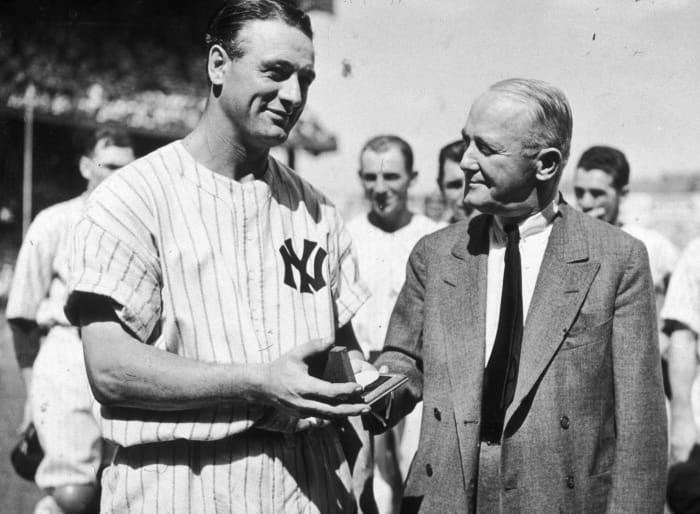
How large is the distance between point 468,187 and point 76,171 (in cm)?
1251

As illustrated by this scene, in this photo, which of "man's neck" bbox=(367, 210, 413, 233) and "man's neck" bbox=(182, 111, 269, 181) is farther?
"man's neck" bbox=(367, 210, 413, 233)

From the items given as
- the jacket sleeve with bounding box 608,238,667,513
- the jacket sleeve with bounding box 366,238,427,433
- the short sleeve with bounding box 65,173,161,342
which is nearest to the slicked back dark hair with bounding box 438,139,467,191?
the jacket sleeve with bounding box 366,238,427,433

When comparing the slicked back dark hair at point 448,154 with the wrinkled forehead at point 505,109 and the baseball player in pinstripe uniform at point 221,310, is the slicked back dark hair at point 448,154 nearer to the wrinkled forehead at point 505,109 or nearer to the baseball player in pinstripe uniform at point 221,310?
the wrinkled forehead at point 505,109

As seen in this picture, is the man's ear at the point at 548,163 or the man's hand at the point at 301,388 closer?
the man's hand at the point at 301,388

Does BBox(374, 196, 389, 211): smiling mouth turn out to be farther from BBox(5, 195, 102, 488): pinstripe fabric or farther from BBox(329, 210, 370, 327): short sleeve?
BBox(329, 210, 370, 327): short sleeve

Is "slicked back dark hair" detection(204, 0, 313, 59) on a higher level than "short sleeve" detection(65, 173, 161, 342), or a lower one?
higher

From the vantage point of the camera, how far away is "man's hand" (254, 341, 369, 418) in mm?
1766

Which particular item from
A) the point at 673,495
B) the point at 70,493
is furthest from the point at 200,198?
the point at 70,493

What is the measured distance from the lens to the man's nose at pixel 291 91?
1994 mm

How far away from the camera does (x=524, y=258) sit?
2.24 metres

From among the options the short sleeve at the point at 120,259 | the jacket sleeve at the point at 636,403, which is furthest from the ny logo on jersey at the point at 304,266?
the jacket sleeve at the point at 636,403

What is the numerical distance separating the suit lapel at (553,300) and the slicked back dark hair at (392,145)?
3152 millimetres

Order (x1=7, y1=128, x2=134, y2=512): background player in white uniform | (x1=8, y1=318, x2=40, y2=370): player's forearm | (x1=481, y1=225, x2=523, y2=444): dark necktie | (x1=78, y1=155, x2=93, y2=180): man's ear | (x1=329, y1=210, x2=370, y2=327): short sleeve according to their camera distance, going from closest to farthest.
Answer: (x1=481, y1=225, x2=523, y2=444): dark necktie < (x1=329, y1=210, x2=370, y2=327): short sleeve < (x1=7, y1=128, x2=134, y2=512): background player in white uniform < (x1=8, y1=318, x2=40, y2=370): player's forearm < (x1=78, y1=155, x2=93, y2=180): man's ear

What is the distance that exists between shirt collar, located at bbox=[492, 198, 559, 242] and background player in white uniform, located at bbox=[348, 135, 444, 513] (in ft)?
8.13
